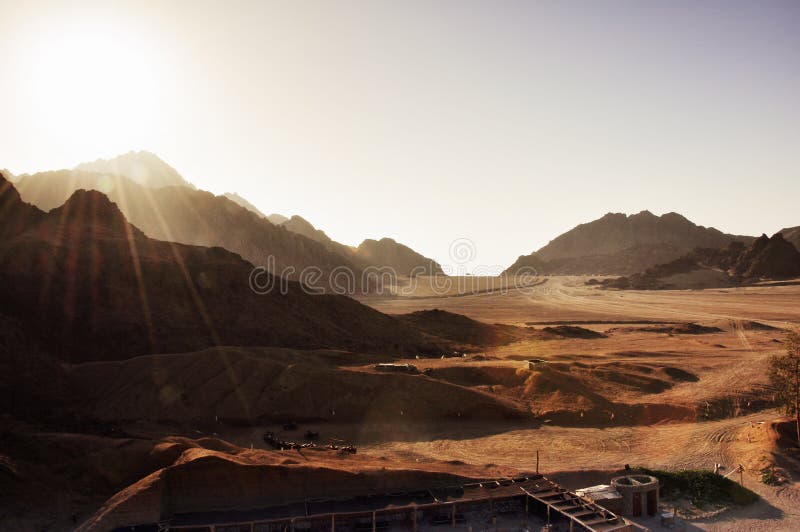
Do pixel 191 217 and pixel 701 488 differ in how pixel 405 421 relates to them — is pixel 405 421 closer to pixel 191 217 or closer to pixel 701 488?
pixel 701 488

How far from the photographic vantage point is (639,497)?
73.9 feet

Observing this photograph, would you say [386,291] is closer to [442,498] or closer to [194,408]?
[194,408]

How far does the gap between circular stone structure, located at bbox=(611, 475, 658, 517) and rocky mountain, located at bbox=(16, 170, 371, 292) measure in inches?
4419

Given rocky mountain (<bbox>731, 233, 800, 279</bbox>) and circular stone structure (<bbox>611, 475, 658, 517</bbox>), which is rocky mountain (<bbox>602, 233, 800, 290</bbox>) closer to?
rocky mountain (<bbox>731, 233, 800, 279</bbox>)

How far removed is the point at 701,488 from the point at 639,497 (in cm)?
421

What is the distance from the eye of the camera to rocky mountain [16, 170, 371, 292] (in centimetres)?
12825

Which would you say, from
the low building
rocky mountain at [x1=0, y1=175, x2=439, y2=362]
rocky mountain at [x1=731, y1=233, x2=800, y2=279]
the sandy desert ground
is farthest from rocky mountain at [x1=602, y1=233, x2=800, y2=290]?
the low building

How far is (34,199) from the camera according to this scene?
426 ft

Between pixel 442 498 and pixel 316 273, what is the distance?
396 ft

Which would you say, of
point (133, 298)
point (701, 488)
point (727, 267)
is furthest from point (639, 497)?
point (727, 267)

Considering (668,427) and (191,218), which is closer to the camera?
(668,427)

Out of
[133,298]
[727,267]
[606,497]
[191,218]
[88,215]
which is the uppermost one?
[191,218]

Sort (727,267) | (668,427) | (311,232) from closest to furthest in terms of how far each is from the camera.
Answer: (668,427)
(727,267)
(311,232)

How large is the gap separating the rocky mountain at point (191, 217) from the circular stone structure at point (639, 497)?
368ft
